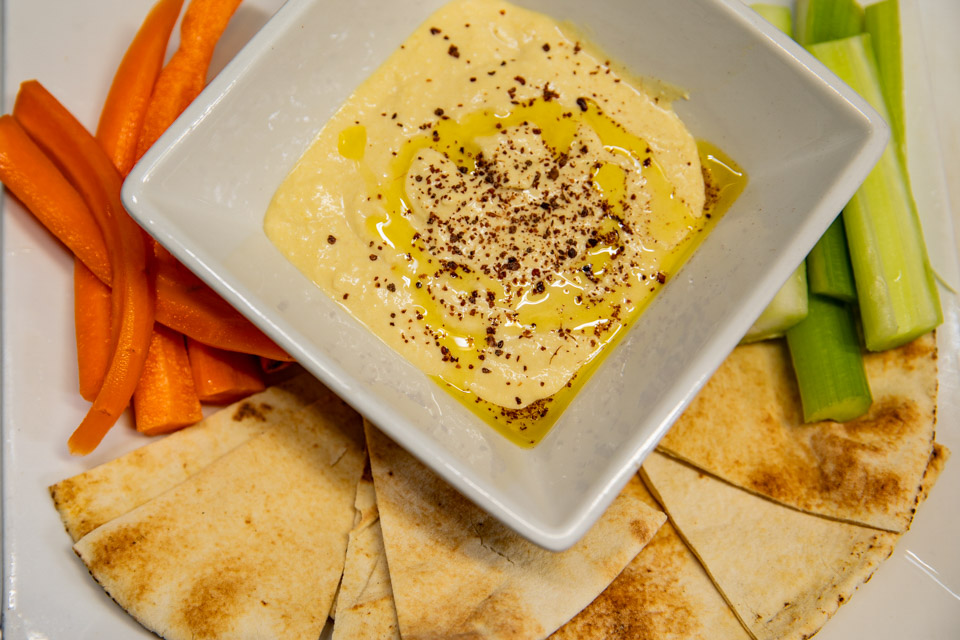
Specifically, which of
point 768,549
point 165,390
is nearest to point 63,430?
point 165,390

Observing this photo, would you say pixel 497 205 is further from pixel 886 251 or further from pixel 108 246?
pixel 886 251

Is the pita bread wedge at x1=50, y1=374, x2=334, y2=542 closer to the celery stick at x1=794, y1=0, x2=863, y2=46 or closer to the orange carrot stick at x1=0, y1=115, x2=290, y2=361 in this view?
the orange carrot stick at x1=0, y1=115, x2=290, y2=361

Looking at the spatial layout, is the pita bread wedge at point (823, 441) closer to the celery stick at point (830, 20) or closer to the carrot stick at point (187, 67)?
the celery stick at point (830, 20)

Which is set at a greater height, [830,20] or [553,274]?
[830,20]

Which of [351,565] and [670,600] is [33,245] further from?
[670,600]

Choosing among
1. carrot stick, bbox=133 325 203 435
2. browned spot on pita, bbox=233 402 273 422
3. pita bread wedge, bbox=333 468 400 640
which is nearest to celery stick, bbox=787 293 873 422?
pita bread wedge, bbox=333 468 400 640

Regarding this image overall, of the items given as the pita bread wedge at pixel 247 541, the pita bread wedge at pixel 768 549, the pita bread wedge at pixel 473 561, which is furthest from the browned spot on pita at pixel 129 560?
the pita bread wedge at pixel 768 549
